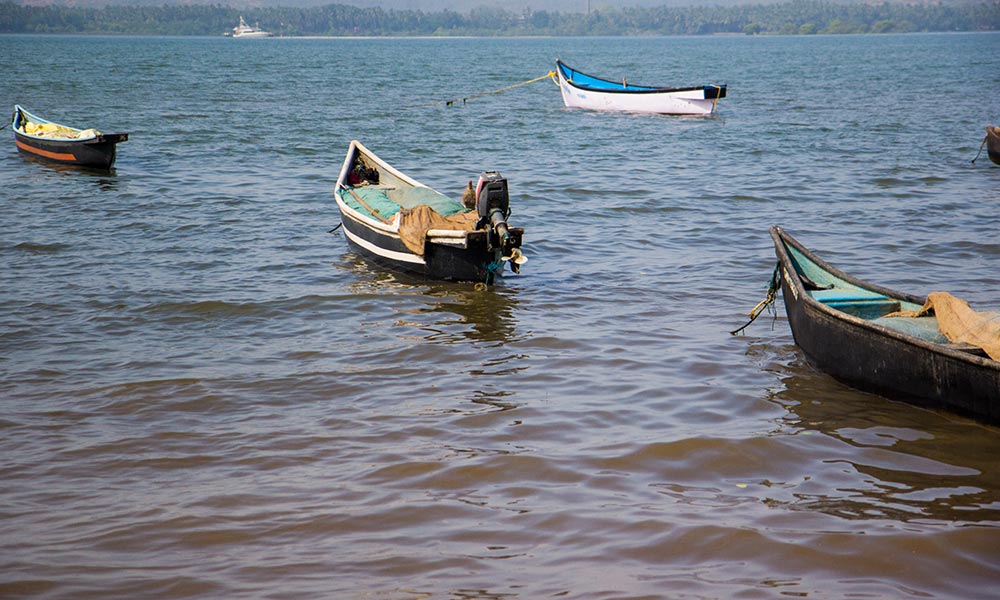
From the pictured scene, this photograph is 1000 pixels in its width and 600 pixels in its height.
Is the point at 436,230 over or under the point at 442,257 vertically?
over

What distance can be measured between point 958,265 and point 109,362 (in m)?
11.8

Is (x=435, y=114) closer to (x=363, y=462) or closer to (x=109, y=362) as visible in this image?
(x=109, y=362)

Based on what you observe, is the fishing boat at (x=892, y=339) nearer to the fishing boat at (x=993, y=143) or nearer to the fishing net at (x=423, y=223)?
the fishing net at (x=423, y=223)

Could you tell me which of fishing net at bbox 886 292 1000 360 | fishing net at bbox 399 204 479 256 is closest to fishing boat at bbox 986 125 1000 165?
fishing net at bbox 399 204 479 256

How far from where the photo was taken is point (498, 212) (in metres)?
12.1

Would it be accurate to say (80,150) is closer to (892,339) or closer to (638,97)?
(892,339)

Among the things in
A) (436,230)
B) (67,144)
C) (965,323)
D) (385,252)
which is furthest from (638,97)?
(965,323)

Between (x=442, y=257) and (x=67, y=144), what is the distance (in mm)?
14894

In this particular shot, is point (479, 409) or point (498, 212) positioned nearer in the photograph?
point (479, 409)

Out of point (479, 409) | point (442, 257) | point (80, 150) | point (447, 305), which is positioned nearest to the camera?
point (479, 409)

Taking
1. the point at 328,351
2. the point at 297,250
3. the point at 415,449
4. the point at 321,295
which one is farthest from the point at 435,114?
the point at 415,449

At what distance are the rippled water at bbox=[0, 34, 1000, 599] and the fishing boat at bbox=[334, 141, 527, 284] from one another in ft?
1.25

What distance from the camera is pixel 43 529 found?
657 cm

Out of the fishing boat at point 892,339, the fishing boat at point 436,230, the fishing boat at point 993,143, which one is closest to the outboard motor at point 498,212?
the fishing boat at point 436,230
